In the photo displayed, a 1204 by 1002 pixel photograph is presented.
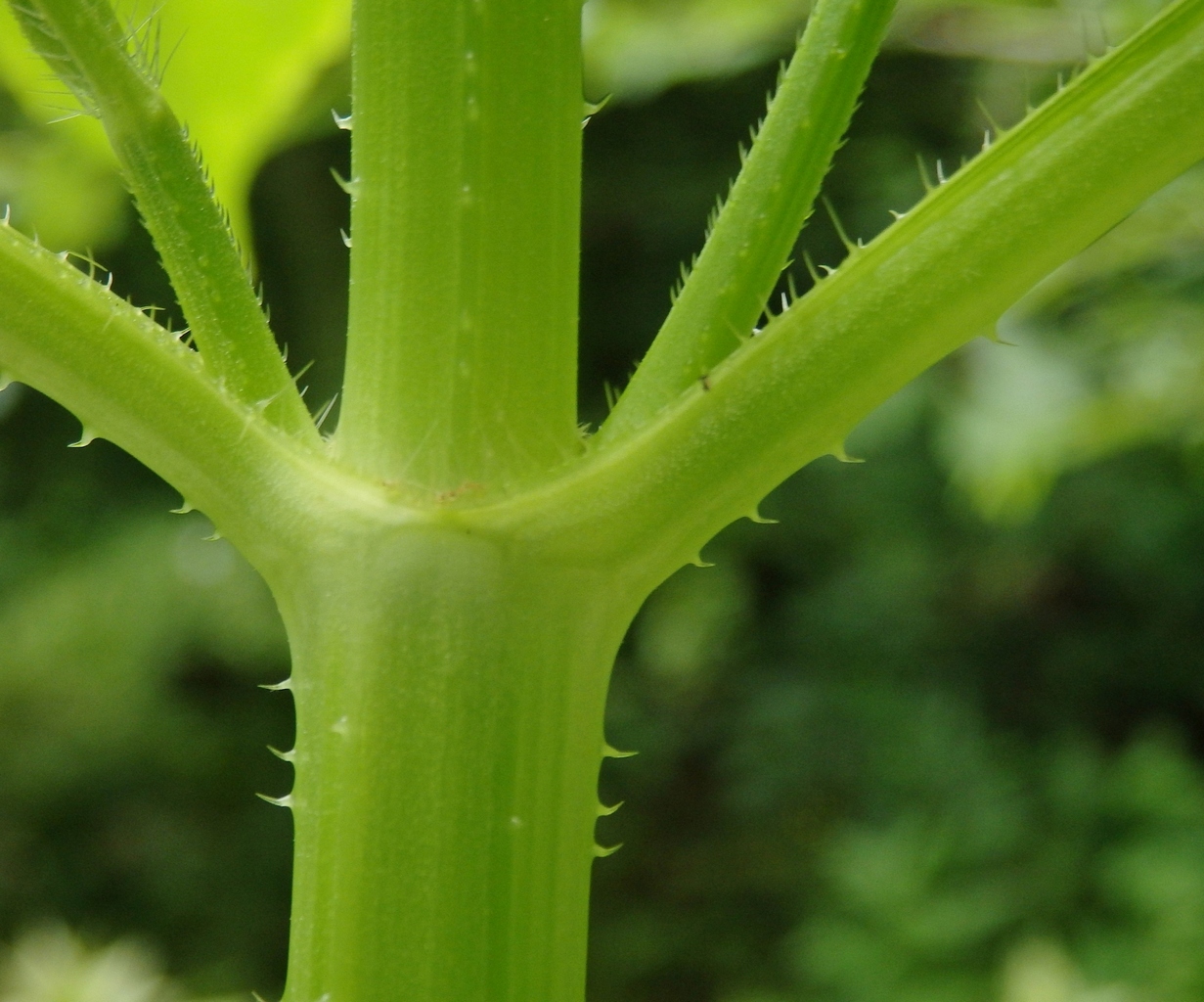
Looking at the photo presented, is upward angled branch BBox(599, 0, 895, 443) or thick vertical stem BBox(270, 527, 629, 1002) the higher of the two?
upward angled branch BBox(599, 0, 895, 443)

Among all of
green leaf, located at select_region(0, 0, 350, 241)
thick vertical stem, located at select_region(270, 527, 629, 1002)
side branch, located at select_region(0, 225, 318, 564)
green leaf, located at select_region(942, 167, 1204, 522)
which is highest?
green leaf, located at select_region(942, 167, 1204, 522)

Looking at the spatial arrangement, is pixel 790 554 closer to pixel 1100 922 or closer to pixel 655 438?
pixel 1100 922

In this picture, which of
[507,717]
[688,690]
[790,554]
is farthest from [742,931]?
[507,717]

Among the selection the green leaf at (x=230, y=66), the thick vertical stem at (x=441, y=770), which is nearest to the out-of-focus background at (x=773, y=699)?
the green leaf at (x=230, y=66)

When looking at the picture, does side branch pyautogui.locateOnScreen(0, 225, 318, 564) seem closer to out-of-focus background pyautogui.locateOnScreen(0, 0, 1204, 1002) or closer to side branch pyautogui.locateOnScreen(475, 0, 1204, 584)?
side branch pyautogui.locateOnScreen(475, 0, 1204, 584)

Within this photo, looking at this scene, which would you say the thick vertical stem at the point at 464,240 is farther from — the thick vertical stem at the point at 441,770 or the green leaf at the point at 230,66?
the green leaf at the point at 230,66

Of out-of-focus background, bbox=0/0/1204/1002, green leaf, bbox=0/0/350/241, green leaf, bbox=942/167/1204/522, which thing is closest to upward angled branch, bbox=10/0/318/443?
green leaf, bbox=0/0/350/241

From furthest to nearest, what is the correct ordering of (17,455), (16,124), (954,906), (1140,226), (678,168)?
(17,455) < (678,168) < (954,906) < (16,124) < (1140,226)
